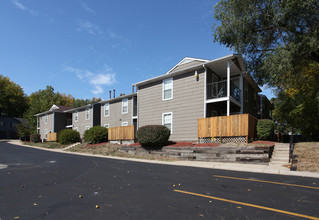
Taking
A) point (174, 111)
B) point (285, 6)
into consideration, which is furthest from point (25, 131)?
point (285, 6)

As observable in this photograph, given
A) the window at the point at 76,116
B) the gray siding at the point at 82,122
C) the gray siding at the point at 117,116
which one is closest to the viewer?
the gray siding at the point at 117,116

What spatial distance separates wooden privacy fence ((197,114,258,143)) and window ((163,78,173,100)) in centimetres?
453

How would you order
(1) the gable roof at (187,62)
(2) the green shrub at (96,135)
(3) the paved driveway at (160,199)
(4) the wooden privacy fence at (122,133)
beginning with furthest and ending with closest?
1. (2) the green shrub at (96,135)
2. (4) the wooden privacy fence at (122,133)
3. (1) the gable roof at (187,62)
4. (3) the paved driveway at (160,199)

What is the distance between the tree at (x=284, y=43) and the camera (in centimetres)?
1191

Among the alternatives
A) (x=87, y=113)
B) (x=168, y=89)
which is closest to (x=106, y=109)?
(x=87, y=113)

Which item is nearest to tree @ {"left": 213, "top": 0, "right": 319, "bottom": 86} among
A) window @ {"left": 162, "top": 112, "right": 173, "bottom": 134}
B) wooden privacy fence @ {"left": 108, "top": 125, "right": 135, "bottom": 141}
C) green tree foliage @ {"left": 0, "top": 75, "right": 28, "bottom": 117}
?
window @ {"left": 162, "top": 112, "right": 173, "bottom": 134}

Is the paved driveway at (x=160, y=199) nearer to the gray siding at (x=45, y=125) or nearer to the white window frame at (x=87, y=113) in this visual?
the white window frame at (x=87, y=113)

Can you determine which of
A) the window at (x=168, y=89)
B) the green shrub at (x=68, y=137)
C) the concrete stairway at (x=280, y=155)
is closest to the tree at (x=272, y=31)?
the concrete stairway at (x=280, y=155)

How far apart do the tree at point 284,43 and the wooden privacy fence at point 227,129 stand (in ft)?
11.1

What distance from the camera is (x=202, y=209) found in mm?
4082

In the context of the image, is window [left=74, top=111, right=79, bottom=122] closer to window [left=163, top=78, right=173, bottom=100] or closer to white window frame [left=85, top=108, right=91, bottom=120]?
white window frame [left=85, top=108, right=91, bottom=120]

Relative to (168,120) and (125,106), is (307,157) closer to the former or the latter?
(168,120)

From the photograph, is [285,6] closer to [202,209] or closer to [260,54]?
[260,54]

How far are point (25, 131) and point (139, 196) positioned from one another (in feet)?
161
